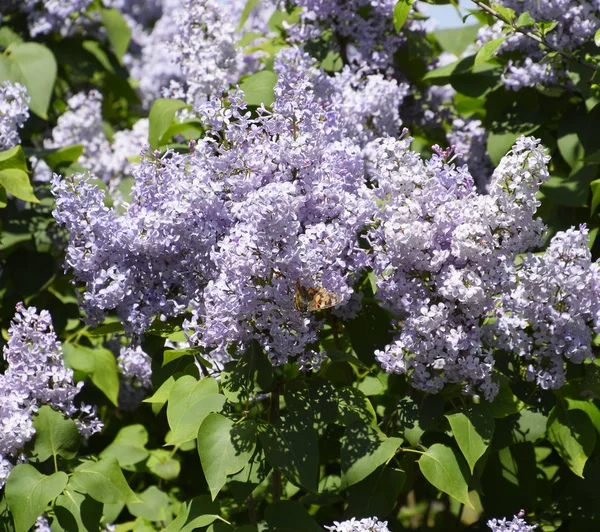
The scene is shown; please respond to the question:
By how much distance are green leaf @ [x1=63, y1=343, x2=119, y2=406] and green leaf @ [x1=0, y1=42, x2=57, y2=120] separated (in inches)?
40.9

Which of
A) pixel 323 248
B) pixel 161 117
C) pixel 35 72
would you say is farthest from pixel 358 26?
pixel 323 248

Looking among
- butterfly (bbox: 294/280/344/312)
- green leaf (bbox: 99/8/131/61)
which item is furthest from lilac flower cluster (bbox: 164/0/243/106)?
green leaf (bbox: 99/8/131/61)

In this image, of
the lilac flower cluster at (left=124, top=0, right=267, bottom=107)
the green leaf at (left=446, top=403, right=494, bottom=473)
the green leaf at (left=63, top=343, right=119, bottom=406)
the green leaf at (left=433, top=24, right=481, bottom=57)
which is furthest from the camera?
the green leaf at (left=433, top=24, right=481, bottom=57)

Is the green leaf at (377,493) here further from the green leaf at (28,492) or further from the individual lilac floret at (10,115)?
the individual lilac floret at (10,115)

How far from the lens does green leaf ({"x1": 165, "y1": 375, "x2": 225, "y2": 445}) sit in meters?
2.15

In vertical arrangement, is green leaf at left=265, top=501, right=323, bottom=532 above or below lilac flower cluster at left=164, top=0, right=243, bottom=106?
below

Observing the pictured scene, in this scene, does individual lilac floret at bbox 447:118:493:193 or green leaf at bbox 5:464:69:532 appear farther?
individual lilac floret at bbox 447:118:493:193

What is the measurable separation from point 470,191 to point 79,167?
6.01ft

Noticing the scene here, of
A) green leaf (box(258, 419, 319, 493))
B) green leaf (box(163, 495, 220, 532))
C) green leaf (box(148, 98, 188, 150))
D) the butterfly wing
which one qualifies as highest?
the butterfly wing

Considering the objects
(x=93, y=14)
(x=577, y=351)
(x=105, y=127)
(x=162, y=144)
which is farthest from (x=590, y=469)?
(x=93, y=14)

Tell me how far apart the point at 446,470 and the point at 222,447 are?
23.2 inches

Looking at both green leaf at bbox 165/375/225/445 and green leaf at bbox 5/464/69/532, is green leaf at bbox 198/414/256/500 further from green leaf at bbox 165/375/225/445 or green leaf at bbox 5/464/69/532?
green leaf at bbox 5/464/69/532

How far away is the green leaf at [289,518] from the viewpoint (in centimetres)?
229

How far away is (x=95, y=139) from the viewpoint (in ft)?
13.2
